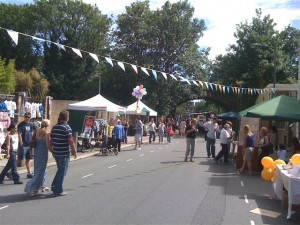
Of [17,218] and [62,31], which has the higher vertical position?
[62,31]

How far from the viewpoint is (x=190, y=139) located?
1777cm

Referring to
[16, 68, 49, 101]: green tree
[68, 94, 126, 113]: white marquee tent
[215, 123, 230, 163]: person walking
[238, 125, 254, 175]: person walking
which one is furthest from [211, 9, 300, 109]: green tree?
[238, 125, 254, 175]: person walking

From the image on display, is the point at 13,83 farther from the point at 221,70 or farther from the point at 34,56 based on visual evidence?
the point at 221,70

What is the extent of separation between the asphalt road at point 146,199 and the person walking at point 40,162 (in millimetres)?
231

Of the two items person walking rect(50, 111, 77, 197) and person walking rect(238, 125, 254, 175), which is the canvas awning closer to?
person walking rect(238, 125, 254, 175)

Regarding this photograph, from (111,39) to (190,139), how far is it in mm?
39415

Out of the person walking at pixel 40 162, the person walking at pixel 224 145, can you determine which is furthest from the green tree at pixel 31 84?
the person walking at pixel 40 162

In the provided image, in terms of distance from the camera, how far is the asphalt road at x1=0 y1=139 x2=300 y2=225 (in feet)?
25.7

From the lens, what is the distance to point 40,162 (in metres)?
9.79

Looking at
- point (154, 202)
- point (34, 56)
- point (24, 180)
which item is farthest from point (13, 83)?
point (154, 202)

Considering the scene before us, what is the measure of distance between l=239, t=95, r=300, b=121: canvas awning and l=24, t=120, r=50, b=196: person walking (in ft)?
25.2

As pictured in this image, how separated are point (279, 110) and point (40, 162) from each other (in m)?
8.48

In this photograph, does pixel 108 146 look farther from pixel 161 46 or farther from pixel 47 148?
pixel 161 46

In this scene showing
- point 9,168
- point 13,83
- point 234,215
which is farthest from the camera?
point 13,83
